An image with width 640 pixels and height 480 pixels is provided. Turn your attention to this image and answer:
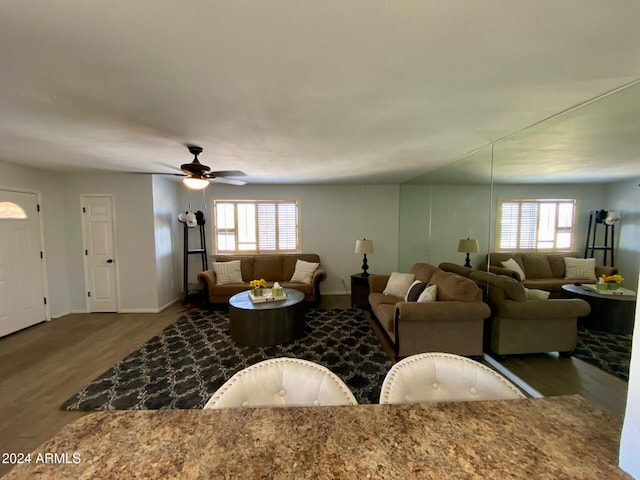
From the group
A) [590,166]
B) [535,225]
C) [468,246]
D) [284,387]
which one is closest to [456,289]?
[468,246]

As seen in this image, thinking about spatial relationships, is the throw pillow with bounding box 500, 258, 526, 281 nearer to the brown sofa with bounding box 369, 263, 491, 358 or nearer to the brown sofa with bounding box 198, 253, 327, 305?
the brown sofa with bounding box 369, 263, 491, 358

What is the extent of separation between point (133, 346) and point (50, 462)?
128 inches

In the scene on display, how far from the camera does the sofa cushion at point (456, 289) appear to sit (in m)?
2.99

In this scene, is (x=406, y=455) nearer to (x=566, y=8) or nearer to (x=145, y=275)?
(x=566, y=8)

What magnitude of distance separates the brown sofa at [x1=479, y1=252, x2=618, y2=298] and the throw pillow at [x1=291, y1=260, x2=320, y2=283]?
→ 3033mm

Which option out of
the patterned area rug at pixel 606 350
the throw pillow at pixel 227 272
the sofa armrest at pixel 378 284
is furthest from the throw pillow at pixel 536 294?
the throw pillow at pixel 227 272

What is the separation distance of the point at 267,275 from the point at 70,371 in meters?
3.08

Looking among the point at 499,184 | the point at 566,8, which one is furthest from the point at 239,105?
the point at 499,184

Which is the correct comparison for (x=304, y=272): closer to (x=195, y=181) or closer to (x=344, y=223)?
(x=344, y=223)

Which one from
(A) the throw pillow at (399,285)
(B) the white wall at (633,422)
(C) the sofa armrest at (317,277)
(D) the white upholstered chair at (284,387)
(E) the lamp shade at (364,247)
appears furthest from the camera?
(E) the lamp shade at (364,247)

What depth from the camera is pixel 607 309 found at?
2.17 meters

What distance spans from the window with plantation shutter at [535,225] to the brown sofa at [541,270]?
69mm

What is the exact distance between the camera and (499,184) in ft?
9.88

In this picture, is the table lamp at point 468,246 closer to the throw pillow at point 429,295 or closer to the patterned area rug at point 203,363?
the throw pillow at point 429,295
